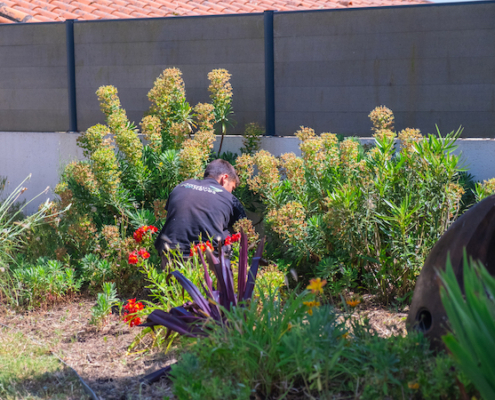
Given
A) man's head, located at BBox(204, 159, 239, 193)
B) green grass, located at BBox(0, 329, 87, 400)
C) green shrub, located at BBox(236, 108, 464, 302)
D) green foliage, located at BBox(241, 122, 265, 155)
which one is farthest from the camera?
green foliage, located at BBox(241, 122, 265, 155)

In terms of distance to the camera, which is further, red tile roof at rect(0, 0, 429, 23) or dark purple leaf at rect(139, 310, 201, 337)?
red tile roof at rect(0, 0, 429, 23)

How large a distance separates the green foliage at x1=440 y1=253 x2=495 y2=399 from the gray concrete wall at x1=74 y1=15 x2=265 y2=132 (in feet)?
14.8

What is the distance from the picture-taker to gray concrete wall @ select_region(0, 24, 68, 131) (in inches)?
273

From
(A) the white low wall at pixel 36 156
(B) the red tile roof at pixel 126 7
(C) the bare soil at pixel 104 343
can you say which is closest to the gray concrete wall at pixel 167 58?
(A) the white low wall at pixel 36 156

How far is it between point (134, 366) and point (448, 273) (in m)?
2.23

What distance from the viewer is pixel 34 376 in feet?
10.4

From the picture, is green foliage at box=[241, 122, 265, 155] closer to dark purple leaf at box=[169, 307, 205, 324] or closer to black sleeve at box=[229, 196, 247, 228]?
black sleeve at box=[229, 196, 247, 228]

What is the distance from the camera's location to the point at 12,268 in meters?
4.94

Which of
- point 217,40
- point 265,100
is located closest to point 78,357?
point 265,100

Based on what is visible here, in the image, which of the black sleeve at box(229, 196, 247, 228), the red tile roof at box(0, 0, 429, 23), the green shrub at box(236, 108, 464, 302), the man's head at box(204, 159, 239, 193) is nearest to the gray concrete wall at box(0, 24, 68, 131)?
the red tile roof at box(0, 0, 429, 23)

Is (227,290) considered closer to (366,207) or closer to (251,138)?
(366,207)

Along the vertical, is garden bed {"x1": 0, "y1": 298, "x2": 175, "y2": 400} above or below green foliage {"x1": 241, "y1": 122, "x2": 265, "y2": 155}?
below

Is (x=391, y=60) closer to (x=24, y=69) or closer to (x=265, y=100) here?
(x=265, y=100)

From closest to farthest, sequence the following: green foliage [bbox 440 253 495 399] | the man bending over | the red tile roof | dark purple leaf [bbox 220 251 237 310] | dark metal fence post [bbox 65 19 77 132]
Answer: green foliage [bbox 440 253 495 399] < dark purple leaf [bbox 220 251 237 310] < the man bending over < dark metal fence post [bbox 65 19 77 132] < the red tile roof
